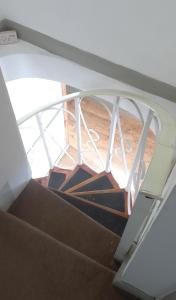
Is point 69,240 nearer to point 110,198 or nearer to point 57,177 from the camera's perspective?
point 110,198

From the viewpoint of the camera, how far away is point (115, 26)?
1629 mm

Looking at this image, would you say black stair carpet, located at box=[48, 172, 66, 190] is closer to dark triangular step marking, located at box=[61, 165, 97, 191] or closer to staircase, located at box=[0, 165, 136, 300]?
dark triangular step marking, located at box=[61, 165, 97, 191]

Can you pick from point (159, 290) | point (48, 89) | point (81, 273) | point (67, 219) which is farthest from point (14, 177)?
point (48, 89)

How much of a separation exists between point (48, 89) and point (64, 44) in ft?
4.07

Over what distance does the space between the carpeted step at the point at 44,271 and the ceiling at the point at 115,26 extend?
1170mm

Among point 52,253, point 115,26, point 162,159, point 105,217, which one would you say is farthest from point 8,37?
point 162,159

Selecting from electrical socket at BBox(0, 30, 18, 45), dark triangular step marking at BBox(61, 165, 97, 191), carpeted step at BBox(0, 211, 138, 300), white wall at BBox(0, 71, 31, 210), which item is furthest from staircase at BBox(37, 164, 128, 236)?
electrical socket at BBox(0, 30, 18, 45)

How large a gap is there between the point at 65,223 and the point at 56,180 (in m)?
1.32

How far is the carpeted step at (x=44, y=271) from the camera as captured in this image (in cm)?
111

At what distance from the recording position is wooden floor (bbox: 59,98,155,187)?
347 cm

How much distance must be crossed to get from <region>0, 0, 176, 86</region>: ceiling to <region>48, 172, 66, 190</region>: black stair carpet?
1314 mm

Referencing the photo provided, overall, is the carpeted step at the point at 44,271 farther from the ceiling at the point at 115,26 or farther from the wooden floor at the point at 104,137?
the wooden floor at the point at 104,137

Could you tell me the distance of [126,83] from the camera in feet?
6.29

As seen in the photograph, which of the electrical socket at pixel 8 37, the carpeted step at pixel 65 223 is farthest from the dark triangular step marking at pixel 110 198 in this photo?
the electrical socket at pixel 8 37
